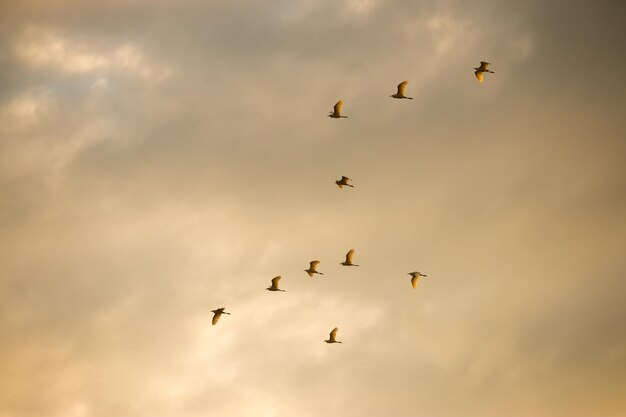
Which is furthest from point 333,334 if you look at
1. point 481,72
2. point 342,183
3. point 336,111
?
point 481,72

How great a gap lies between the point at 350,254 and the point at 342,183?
1199cm

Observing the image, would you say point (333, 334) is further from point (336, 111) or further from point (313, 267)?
point (336, 111)

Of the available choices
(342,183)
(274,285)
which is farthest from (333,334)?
(342,183)

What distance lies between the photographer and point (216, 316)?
587 feet

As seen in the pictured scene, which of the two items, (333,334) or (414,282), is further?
(333,334)

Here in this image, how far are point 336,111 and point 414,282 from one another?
3150 cm

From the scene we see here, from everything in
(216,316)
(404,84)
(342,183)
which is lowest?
(216,316)

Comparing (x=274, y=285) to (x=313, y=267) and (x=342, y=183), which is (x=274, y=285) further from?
(x=342, y=183)

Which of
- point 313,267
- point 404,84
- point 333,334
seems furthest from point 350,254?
point 404,84

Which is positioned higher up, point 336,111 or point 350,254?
point 336,111

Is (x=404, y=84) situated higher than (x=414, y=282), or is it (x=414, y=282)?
(x=404, y=84)

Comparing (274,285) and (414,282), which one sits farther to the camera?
(274,285)

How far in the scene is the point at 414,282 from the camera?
168m

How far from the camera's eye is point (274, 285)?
182375 millimetres
